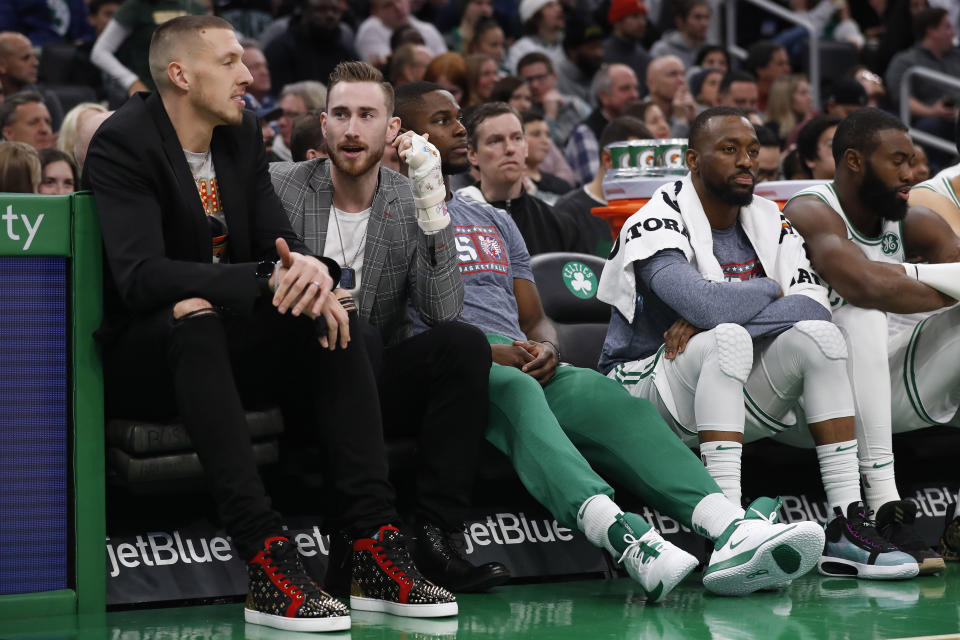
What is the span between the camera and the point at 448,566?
12.3ft

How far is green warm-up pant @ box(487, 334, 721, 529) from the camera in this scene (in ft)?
12.3

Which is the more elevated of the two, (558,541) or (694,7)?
(694,7)

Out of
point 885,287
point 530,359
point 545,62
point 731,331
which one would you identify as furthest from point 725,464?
point 545,62

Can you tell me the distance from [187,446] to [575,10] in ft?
29.1

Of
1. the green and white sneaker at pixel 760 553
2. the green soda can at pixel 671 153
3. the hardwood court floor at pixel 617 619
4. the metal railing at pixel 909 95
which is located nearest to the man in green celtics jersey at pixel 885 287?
the hardwood court floor at pixel 617 619

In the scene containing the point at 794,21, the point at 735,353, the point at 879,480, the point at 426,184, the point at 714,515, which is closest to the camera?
the point at 714,515

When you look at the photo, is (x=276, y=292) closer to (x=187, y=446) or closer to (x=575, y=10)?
(x=187, y=446)

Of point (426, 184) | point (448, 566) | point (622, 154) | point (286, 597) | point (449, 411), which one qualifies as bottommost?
point (448, 566)

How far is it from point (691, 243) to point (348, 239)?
3.56 feet

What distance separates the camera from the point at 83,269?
355cm

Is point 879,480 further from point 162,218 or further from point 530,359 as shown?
point 162,218

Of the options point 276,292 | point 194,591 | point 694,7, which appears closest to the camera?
point 276,292

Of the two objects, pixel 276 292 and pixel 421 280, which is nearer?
pixel 276 292

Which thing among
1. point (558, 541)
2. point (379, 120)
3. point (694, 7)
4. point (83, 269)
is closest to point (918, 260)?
point (558, 541)
